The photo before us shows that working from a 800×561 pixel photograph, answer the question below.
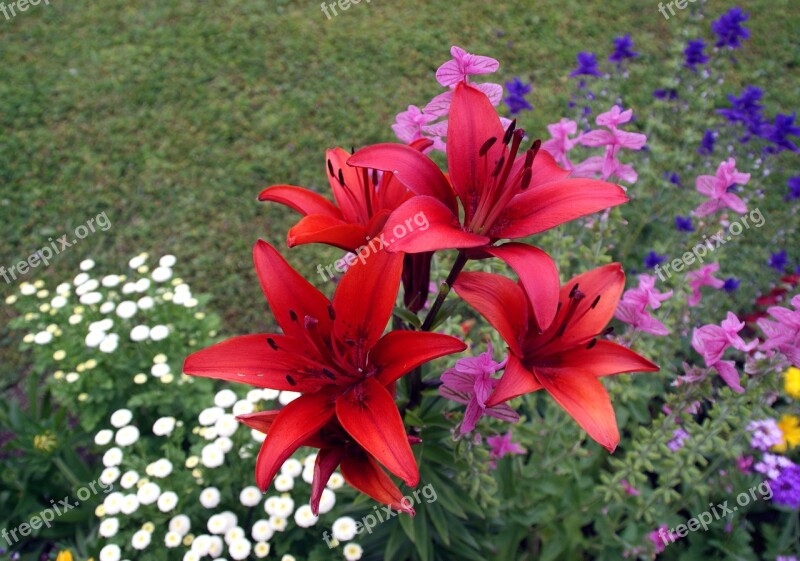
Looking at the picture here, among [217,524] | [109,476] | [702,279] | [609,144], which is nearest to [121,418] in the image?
[109,476]

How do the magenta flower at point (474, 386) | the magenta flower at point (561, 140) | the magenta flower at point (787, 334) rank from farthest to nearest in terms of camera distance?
the magenta flower at point (561, 140)
the magenta flower at point (787, 334)
the magenta flower at point (474, 386)

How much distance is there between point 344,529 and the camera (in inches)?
80.0

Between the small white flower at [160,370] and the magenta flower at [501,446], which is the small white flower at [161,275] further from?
the magenta flower at [501,446]

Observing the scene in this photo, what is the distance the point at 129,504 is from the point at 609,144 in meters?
1.97

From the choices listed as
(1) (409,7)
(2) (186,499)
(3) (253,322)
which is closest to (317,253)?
(3) (253,322)

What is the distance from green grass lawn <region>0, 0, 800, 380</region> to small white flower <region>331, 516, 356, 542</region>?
1.88m

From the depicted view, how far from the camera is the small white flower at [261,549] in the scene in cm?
211

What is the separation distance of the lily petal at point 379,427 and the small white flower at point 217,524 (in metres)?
1.24

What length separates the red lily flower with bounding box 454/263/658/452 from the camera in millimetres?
1184

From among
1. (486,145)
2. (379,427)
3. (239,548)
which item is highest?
(486,145)

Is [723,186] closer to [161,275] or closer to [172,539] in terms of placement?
[172,539]

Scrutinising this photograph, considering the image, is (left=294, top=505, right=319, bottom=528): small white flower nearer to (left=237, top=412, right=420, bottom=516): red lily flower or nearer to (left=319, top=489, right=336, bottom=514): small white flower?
(left=319, top=489, right=336, bottom=514): small white flower

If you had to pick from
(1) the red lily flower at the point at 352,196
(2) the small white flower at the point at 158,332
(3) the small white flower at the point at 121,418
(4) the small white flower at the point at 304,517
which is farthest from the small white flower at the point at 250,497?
(1) the red lily flower at the point at 352,196

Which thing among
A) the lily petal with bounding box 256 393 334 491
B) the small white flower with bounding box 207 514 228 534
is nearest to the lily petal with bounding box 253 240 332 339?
the lily petal with bounding box 256 393 334 491
